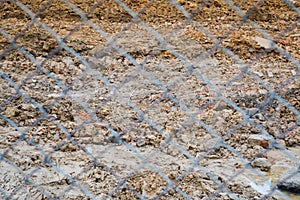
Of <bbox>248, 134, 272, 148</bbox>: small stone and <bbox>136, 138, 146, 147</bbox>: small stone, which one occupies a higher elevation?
<bbox>248, 134, 272, 148</bbox>: small stone

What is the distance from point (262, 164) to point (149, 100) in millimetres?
630

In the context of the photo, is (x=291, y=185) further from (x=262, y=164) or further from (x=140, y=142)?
(x=140, y=142)

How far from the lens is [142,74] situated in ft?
8.43

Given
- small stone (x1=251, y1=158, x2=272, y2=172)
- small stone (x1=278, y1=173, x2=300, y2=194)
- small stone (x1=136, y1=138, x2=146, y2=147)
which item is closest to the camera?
small stone (x1=278, y1=173, x2=300, y2=194)

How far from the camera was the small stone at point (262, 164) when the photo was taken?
200 centimetres

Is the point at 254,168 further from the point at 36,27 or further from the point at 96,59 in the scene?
the point at 36,27

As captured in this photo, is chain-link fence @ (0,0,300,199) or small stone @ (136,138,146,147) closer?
chain-link fence @ (0,0,300,199)

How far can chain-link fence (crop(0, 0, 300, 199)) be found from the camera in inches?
76.6


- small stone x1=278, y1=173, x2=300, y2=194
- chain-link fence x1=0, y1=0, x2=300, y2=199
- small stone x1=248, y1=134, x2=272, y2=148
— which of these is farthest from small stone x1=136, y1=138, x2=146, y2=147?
small stone x1=278, y1=173, x2=300, y2=194

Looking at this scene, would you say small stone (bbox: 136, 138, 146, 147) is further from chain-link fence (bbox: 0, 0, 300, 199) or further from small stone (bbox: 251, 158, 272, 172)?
small stone (bbox: 251, 158, 272, 172)

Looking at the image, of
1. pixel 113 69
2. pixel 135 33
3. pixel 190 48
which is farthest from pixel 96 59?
pixel 190 48

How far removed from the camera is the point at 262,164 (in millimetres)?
2018

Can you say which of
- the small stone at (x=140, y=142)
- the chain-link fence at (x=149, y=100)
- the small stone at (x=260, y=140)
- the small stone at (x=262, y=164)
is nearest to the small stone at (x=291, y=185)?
the chain-link fence at (x=149, y=100)

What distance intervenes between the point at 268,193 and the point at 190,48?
1.08 meters
